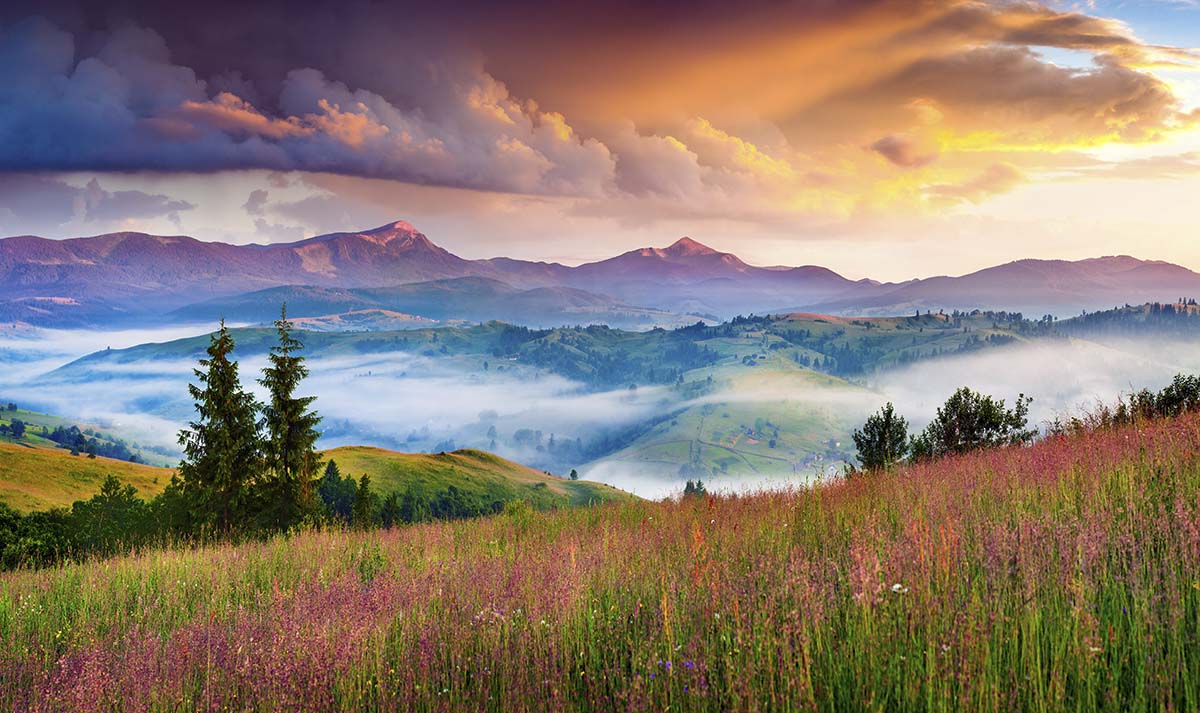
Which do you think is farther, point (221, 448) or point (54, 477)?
point (54, 477)

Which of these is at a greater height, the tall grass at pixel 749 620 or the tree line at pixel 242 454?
the tall grass at pixel 749 620

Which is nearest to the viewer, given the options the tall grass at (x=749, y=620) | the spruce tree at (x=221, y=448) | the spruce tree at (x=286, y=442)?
the tall grass at (x=749, y=620)

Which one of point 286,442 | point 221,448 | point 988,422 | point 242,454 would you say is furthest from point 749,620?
point 242,454

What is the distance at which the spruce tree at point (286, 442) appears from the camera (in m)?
46.0

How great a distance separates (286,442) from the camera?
4684 centimetres

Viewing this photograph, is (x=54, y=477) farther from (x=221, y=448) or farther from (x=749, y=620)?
(x=749, y=620)

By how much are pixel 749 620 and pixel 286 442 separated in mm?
47818

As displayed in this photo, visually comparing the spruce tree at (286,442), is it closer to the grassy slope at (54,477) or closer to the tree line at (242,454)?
the tree line at (242,454)

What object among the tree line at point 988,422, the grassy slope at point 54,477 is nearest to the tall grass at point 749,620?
the tree line at point 988,422

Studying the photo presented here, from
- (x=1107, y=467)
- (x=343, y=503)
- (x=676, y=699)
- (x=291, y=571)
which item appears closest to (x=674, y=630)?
(x=676, y=699)

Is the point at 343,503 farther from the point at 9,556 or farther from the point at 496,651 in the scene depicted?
the point at 496,651

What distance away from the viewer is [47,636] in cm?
764

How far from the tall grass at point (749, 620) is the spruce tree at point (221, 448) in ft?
128

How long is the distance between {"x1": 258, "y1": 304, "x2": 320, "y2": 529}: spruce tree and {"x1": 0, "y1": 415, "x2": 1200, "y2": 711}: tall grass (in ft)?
129
